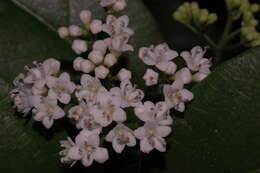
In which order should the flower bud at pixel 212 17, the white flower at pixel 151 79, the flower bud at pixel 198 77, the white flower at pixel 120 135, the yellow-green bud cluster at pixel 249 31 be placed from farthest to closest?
the flower bud at pixel 212 17
the yellow-green bud cluster at pixel 249 31
the flower bud at pixel 198 77
the white flower at pixel 151 79
the white flower at pixel 120 135

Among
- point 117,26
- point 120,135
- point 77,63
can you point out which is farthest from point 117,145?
point 117,26

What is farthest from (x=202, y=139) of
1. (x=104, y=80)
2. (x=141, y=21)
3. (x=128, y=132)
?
(x=141, y=21)

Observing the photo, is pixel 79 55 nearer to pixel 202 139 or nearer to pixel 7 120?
pixel 7 120

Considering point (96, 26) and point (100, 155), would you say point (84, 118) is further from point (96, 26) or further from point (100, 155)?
point (96, 26)

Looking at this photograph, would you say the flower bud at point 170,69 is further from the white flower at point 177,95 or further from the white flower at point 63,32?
the white flower at point 63,32

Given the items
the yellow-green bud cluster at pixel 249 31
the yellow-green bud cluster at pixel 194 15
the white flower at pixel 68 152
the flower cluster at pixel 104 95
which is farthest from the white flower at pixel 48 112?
the yellow-green bud cluster at pixel 249 31

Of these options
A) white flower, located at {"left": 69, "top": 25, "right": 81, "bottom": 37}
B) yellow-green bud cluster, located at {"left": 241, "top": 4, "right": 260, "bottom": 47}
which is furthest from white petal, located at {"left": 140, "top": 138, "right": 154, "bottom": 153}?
yellow-green bud cluster, located at {"left": 241, "top": 4, "right": 260, "bottom": 47}
